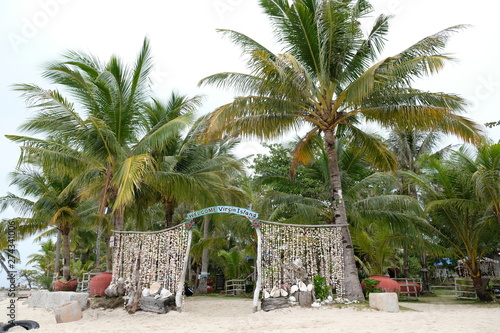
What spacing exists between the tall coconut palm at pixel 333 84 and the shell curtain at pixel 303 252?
0.46 m

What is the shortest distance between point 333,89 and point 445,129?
130 inches

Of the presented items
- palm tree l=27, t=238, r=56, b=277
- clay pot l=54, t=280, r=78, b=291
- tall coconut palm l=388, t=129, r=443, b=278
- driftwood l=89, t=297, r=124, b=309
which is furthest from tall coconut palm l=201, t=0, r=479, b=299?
palm tree l=27, t=238, r=56, b=277

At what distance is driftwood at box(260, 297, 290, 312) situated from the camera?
9352 mm

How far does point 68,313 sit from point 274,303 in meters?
4.91

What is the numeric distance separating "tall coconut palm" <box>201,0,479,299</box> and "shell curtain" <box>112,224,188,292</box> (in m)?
3.18

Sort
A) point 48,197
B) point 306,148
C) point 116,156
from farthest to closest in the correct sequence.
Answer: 1. point 48,197
2. point 306,148
3. point 116,156

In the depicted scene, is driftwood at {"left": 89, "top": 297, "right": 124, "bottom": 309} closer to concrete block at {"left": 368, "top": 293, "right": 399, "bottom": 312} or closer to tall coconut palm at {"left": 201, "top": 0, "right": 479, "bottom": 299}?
tall coconut palm at {"left": 201, "top": 0, "right": 479, "bottom": 299}

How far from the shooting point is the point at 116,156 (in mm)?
11891

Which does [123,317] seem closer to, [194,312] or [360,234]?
[194,312]

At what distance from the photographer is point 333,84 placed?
11.0m

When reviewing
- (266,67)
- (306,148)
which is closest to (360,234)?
(306,148)

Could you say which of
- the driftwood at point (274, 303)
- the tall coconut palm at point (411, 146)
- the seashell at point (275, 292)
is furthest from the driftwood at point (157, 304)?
the tall coconut palm at point (411, 146)

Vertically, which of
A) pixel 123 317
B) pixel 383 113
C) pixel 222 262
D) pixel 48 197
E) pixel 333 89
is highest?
pixel 333 89

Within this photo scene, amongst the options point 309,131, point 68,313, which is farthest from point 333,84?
point 68,313
